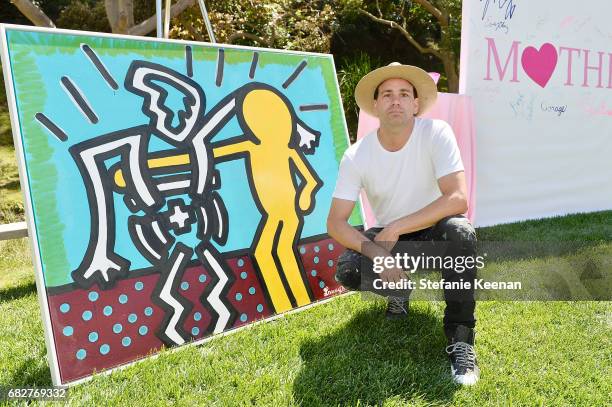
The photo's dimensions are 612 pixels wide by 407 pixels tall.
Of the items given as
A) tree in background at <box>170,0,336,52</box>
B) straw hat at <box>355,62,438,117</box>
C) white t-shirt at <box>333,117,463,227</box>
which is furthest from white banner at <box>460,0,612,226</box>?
tree in background at <box>170,0,336,52</box>

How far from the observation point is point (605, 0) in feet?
16.9

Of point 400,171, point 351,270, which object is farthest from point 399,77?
point 351,270

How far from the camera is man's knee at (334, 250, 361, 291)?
2.53 meters

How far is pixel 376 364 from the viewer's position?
2295 mm

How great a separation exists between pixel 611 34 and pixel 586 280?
10.0ft

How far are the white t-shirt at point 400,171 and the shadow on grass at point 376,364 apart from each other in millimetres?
564

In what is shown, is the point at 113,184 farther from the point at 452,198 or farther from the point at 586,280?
the point at 586,280

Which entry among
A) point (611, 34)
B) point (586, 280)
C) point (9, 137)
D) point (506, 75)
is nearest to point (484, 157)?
point (506, 75)

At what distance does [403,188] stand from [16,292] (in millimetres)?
2511

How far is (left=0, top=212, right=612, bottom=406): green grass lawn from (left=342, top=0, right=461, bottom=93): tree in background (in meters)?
6.67

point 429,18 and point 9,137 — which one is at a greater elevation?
point 429,18
